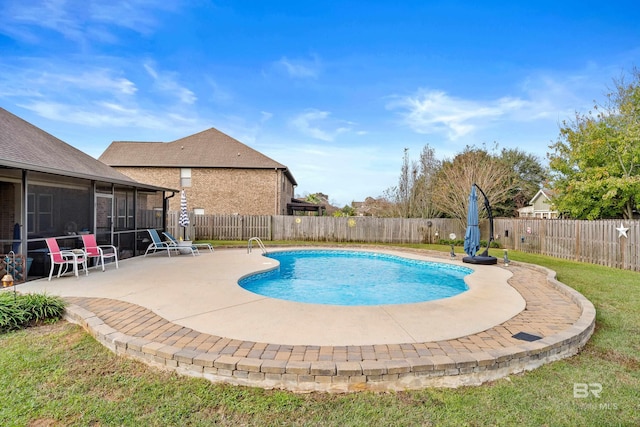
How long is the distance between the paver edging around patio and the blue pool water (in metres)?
3.92

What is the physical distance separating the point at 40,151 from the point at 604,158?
23.5m

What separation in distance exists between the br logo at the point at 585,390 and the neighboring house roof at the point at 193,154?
66.5 feet

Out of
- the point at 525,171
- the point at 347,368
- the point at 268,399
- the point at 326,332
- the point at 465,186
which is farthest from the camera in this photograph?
the point at 525,171

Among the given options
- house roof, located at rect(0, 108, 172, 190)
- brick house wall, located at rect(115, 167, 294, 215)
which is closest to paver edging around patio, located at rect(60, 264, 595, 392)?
house roof, located at rect(0, 108, 172, 190)

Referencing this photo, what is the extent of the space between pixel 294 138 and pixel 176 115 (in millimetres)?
8053

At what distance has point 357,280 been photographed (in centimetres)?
966

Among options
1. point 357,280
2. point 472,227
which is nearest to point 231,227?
A: point 357,280

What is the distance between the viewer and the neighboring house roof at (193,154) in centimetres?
2220

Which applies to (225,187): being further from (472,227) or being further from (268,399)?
(268,399)

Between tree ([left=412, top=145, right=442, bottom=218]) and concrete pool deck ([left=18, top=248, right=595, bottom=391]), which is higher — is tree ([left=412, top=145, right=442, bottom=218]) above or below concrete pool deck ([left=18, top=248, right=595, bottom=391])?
above

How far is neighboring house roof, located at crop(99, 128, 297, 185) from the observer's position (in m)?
22.2

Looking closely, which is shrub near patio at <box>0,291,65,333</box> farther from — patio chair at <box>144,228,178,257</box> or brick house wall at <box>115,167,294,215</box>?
brick house wall at <box>115,167,294,215</box>

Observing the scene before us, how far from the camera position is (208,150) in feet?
76.1

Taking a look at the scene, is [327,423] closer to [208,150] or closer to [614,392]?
[614,392]
